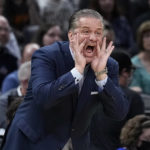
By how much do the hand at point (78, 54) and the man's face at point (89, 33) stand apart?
0.10ft

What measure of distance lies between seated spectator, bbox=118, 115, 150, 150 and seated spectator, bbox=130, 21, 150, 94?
178 cm

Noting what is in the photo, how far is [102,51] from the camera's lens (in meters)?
3.54

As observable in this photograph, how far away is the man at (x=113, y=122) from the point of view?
496 centimetres

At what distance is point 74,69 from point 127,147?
1722 mm

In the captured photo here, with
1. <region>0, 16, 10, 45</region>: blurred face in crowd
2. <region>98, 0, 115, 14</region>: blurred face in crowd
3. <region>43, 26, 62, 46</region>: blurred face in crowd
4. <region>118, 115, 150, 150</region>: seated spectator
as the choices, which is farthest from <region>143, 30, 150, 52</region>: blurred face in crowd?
<region>118, 115, 150, 150</region>: seated spectator

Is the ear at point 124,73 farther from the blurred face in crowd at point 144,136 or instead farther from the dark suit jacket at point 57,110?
the dark suit jacket at point 57,110

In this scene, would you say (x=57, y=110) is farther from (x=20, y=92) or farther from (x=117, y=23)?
(x=117, y=23)

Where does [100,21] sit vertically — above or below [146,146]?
above

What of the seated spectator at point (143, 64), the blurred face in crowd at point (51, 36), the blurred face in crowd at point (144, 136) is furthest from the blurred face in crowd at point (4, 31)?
the blurred face in crowd at point (144, 136)

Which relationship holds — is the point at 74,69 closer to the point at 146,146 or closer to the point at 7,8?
the point at 146,146

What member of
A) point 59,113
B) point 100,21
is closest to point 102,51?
point 100,21

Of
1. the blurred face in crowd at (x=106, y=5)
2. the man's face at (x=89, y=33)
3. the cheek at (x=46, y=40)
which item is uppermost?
the man's face at (x=89, y=33)

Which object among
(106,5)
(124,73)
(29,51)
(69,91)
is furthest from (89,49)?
(106,5)

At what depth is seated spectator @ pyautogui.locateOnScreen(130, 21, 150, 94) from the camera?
711cm
